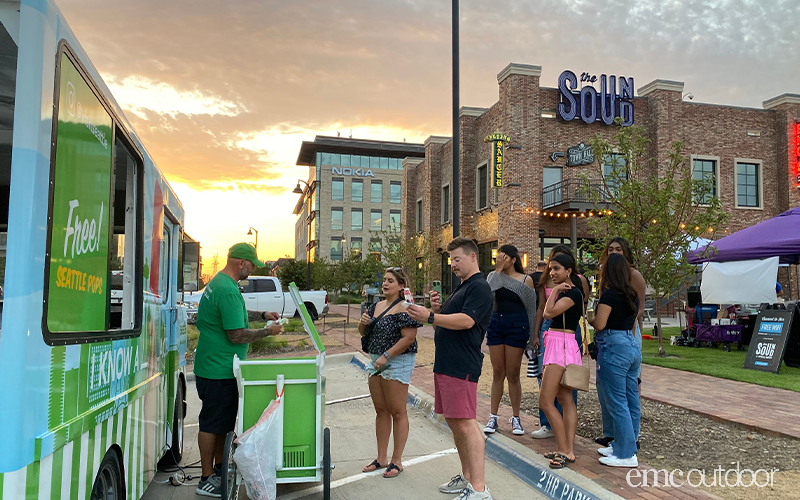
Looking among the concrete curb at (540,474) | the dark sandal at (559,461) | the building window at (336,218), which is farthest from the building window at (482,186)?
the building window at (336,218)

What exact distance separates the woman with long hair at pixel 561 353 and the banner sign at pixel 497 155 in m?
22.8

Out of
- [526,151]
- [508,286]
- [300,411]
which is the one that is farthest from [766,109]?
[300,411]

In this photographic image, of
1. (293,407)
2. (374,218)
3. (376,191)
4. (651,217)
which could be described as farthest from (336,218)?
(293,407)

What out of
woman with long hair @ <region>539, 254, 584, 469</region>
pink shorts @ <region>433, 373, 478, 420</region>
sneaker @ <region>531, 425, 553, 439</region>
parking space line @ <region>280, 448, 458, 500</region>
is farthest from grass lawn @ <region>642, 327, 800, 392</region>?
pink shorts @ <region>433, 373, 478, 420</region>

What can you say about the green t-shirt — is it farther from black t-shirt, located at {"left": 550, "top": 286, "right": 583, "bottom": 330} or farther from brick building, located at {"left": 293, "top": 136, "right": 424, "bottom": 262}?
brick building, located at {"left": 293, "top": 136, "right": 424, "bottom": 262}

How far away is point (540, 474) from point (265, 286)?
61.8 feet

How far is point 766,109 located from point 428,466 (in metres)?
32.6

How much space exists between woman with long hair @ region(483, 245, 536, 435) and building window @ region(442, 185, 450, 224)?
30845mm

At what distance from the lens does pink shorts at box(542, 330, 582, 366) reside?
5137 mm

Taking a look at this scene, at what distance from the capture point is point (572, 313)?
207 inches

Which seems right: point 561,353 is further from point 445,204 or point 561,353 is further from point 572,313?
point 445,204

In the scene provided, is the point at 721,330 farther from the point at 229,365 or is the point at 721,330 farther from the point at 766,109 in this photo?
the point at 766,109

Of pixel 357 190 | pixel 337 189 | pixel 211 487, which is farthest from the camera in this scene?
pixel 357 190

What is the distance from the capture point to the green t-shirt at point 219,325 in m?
4.42
